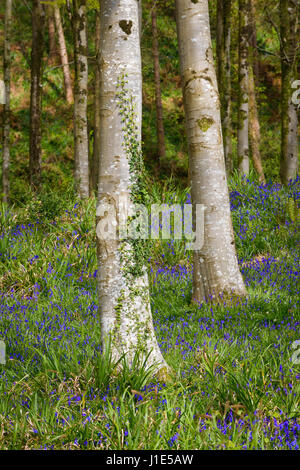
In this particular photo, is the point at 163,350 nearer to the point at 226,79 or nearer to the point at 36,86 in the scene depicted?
the point at 36,86

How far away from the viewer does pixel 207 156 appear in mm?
5766

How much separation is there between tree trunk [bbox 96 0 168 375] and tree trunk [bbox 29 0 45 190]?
842 centimetres

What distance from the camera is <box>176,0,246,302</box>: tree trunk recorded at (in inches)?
227

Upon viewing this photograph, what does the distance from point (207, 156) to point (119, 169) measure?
7.25ft

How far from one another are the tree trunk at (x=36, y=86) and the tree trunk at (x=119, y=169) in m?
8.42

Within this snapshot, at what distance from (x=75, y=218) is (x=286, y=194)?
13.0ft

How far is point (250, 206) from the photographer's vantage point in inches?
362

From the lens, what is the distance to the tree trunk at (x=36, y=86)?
1214 cm

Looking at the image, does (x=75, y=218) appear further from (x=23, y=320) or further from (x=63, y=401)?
(x=63, y=401)

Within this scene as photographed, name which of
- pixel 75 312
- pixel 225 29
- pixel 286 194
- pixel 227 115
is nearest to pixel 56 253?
pixel 75 312

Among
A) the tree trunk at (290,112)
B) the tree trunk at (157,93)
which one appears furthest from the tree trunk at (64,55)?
the tree trunk at (290,112)

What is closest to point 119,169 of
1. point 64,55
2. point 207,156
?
point 207,156

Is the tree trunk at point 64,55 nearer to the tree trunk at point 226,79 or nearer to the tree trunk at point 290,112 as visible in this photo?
the tree trunk at point 226,79

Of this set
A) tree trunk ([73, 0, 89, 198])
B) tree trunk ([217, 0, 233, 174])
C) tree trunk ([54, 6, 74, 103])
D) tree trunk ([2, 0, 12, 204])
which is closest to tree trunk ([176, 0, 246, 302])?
tree trunk ([73, 0, 89, 198])
